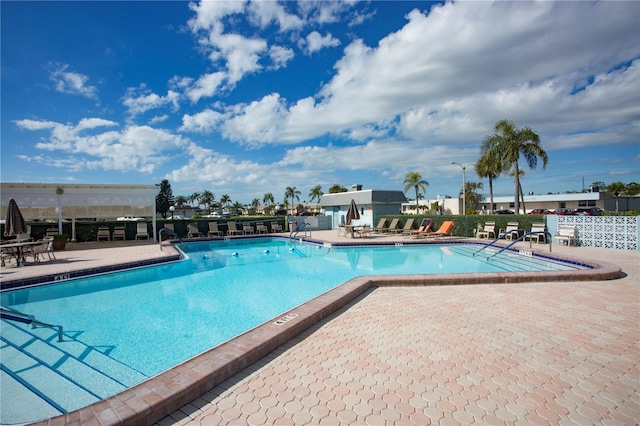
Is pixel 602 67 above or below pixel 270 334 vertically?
above

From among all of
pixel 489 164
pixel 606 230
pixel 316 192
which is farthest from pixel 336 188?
pixel 606 230

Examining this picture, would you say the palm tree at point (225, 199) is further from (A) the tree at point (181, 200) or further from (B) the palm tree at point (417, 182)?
(B) the palm tree at point (417, 182)

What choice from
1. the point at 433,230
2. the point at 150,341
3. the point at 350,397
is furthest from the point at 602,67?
the point at 150,341

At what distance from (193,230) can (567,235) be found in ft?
64.5

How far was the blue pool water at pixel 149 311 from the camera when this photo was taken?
14.0ft

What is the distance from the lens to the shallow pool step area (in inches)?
149

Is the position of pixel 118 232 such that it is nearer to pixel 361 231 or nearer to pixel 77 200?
pixel 77 200

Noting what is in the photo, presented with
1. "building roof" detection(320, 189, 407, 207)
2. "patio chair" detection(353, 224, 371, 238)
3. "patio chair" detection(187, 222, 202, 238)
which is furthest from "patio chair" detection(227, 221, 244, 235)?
"building roof" detection(320, 189, 407, 207)

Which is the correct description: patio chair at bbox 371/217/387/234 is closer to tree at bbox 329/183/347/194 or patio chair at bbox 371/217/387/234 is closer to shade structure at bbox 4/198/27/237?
shade structure at bbox 4/198/27/237

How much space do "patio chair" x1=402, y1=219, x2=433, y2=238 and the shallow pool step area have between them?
15835mm

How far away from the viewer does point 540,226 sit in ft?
51.0

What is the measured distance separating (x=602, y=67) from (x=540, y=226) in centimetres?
714

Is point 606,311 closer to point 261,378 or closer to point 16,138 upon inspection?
point 261,378

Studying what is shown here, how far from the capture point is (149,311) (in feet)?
23.3
